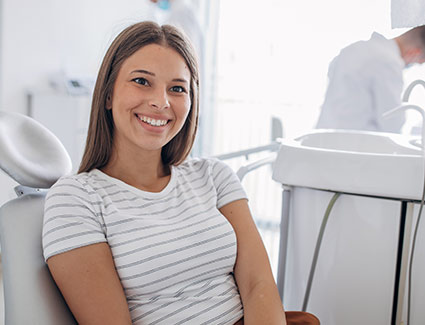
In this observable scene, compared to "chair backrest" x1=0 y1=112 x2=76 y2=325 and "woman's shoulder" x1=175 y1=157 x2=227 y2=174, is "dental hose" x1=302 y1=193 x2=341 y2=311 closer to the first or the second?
"woman's shoulder" x1=175 y1=157 x2=227 y2=174

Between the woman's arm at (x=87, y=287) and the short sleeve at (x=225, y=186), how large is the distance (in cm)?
36

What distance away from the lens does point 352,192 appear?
115 centimetres

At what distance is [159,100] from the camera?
3.46 ft

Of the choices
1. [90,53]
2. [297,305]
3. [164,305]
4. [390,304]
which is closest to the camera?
[164,305]

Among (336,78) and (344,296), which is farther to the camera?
(336,78)

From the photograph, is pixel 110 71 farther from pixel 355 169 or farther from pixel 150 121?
pixel 355 169

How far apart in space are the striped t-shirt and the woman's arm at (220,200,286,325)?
24 mm

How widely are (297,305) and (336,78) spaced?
3.63 ft

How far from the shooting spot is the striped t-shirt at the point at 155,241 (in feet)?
3.05

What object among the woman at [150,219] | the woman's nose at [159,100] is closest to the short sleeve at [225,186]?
the woman at [150,219]

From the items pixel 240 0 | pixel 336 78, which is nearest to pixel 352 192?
pixel 336 78

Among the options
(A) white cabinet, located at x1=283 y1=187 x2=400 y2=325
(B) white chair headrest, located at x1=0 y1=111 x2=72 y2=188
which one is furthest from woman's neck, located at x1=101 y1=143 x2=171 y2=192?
(A) white cabinet, located at x1=283 y1=187 x2=400 y2=325

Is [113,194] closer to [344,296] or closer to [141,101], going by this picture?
[141,101]

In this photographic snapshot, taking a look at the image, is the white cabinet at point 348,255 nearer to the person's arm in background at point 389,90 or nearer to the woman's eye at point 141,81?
the woman's eye at point 141,81
